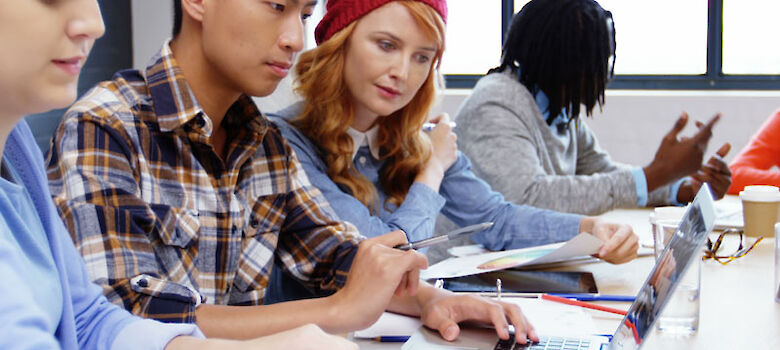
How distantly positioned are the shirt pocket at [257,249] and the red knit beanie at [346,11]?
21.2 inches

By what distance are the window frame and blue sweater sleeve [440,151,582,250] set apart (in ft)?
8.00

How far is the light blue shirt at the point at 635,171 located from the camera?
223 cm

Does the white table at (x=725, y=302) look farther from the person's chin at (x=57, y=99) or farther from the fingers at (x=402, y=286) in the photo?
the person's chin at (x=57, y=99)

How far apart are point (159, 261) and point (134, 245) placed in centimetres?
8

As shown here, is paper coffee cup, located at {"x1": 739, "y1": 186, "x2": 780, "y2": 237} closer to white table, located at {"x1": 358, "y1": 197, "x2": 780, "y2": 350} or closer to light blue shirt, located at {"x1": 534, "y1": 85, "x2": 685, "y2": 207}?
white table, located at {"x1": 358, "y1": 197, "x2": 780, "y2": 350}

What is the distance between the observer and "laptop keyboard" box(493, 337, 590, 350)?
1.07 meters

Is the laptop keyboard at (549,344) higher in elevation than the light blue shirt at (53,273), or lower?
lower

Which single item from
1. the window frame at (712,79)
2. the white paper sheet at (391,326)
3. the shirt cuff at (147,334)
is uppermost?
the window frame at (712,79)

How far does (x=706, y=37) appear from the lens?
14.1 feet

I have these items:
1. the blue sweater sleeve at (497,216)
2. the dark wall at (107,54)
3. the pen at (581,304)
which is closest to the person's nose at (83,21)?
the pen at (581,304)

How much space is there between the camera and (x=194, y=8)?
130 cm

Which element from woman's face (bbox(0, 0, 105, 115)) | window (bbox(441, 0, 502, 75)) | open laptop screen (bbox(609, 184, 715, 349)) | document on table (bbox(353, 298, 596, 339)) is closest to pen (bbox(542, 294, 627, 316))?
document on table (bbox(353, 298, 596, 339))

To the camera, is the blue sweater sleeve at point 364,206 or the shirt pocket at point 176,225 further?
the blue sweater sleeve at point 364,206

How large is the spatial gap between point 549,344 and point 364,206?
0.67 metres
